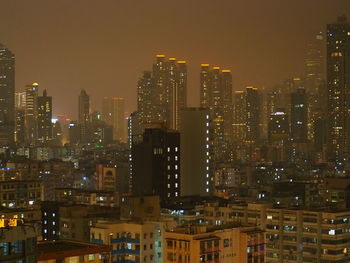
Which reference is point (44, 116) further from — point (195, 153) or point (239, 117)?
A: point (195, 153)

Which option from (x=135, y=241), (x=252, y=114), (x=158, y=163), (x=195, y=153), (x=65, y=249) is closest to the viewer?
(x=65, y=249)

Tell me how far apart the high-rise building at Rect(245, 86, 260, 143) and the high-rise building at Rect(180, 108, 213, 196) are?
42378 mm

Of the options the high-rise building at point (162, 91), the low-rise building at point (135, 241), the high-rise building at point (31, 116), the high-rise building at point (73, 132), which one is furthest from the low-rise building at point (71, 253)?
the high-rise building at point (73, 132)

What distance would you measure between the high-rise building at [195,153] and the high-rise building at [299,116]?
38.6m

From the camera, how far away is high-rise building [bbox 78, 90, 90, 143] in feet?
269

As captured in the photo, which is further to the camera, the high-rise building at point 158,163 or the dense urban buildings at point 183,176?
the high-rise building at point 158,163

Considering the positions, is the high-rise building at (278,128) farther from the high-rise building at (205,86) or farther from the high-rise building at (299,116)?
the high-rise building at (205,86)

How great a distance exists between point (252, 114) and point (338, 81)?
33.2ft

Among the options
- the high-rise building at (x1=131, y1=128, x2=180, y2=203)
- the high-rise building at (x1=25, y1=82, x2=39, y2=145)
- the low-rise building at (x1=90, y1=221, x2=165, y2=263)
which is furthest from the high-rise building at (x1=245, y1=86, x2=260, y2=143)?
the low-rise building at (x1=90, y1=221, x2=165, y2=263)

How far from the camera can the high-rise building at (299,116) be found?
77062 mm

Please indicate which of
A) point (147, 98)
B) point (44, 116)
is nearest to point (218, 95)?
point (147, 98)

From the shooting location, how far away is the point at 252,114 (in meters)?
83.1

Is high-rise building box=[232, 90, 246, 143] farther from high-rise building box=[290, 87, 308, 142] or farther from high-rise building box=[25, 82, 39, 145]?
high-rise building box=[25, 82, 39, 145]

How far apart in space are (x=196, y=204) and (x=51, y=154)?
4105 cm
